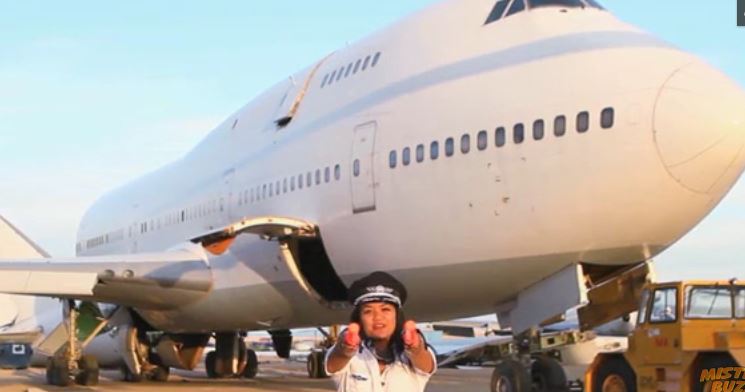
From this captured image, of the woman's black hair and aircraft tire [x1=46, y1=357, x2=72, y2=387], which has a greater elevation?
aircraft tire [x1=46, y1=357, x2=72, y2=387]

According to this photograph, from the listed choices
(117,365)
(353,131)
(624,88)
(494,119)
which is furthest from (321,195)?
(117,365)

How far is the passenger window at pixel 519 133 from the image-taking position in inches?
445

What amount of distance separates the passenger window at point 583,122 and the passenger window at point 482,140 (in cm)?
117

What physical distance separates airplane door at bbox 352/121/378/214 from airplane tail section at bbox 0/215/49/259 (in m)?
18.2

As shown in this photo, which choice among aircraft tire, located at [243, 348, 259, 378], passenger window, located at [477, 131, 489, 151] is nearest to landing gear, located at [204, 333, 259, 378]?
aircraft tire, located at [243, 348, 259, 378]

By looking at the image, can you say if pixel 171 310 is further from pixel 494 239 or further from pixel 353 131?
pixel 494 239

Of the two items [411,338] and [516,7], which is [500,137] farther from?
[411,338]

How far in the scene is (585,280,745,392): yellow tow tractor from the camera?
1166 cm

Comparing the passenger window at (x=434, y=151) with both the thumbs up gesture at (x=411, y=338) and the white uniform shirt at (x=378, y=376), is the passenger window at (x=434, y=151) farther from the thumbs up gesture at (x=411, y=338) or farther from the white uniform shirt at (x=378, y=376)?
the thumbs up gesture at (x=411, y=338)

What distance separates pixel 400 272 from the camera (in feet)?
41.8

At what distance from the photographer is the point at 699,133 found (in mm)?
10234

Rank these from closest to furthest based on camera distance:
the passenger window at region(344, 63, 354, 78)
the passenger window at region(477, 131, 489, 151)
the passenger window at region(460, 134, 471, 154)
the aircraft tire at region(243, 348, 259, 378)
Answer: the passenger window at region(477, 131, 489, 151) → the passenger window at region(460, 134, 471, 154) → the passenger window at region(344, 63, 354, 78) → the aircraft tire at region(243, 348, 259, 378)

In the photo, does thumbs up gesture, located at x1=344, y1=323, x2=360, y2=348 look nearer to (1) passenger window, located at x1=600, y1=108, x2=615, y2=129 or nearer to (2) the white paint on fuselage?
(2) the white paint on fuselage

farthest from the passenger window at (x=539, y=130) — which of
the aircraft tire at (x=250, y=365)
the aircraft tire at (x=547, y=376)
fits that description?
the aircraft tire at (x=250, y=365)
